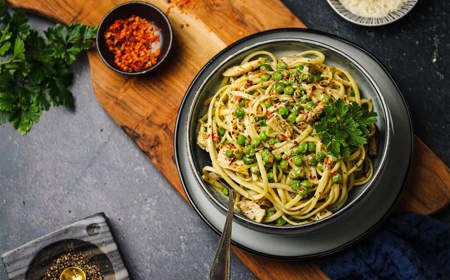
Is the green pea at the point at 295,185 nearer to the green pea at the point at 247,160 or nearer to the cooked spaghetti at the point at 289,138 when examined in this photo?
the cooked spaghetti at the point at 289,138

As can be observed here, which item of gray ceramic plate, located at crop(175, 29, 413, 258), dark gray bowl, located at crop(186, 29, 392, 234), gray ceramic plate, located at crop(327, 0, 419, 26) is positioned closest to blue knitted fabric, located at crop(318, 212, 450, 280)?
gray ceramic plate, located at crop(175, 29, 413, 258)

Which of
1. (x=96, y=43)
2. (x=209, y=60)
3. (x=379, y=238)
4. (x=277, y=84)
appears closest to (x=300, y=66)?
(x=277, y=84)

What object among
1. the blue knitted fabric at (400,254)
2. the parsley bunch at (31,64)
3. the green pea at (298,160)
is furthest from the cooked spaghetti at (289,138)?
the parsley bunch at (31,64)

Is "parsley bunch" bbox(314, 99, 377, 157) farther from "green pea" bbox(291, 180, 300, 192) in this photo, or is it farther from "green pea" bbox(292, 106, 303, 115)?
"green pea" bbox(291, 180, 300, 192)

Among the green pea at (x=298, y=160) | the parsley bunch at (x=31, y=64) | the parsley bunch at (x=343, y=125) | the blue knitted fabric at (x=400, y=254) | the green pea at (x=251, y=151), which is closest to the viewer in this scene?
the parsley bunch at (x=343, y=125)

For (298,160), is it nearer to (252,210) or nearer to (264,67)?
(252,210)
